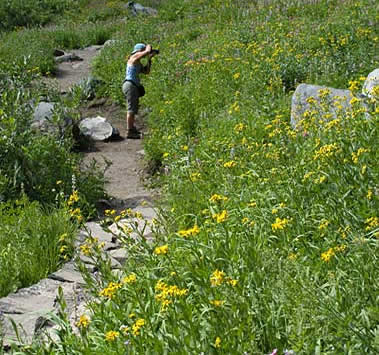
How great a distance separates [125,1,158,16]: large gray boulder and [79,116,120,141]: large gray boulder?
490 inches

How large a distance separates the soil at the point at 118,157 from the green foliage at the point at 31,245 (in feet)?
7.02

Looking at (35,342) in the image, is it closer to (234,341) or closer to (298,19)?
(234,341)

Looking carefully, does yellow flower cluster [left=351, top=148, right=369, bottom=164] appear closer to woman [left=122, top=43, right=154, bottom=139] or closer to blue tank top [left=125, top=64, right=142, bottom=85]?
woman [left=122, top=43, right=154, bottom=139]

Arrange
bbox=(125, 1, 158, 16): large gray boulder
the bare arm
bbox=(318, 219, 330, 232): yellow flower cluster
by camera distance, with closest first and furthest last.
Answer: bbox=(318, 219, 330, 232): yellow flower cluster
the bare arm
bbox=(125, 1, 158, 16): large gray boulder

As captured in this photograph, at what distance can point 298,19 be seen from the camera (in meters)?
14.2

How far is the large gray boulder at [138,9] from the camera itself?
83.0ft

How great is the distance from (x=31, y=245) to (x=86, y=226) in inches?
31.9

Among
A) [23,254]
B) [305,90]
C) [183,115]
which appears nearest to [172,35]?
[183,115]

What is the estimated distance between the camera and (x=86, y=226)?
698 cm

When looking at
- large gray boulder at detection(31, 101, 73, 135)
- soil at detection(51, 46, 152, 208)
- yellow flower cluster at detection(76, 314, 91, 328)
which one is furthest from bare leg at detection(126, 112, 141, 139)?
yellow flower cluster at detection(76, 314, 91, 328)

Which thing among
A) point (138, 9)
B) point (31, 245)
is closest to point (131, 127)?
point (31, 245)

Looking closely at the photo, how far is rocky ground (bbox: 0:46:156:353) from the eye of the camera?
16.0ft

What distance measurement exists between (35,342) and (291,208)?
2.06 m

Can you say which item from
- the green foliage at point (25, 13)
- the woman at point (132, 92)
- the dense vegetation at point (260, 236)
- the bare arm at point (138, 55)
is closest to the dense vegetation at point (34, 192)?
the dense vegetation at point (260, 236)
